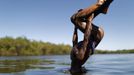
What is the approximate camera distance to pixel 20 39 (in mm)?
109812

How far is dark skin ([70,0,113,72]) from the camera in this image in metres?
6.73

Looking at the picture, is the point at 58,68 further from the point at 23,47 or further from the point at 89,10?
the point at 23,47

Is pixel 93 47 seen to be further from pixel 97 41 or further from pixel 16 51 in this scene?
pixel 16 51

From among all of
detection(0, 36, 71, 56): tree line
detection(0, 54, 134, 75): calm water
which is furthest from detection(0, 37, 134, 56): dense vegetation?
detection(0, 54, 134, 75): calm water

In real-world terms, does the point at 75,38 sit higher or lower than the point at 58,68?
higher

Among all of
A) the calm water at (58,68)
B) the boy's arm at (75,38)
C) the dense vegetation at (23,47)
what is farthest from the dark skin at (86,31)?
the dense vegetation at (23,47)

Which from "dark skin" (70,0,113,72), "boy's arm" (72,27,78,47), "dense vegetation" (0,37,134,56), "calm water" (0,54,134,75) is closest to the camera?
"dark skin" (70,0,113,72)

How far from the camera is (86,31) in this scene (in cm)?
684

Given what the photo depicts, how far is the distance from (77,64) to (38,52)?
10710cm

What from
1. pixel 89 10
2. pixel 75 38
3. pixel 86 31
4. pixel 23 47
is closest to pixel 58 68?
pixel 75 38

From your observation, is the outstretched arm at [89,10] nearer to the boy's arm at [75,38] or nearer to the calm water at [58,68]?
the boy's arm at [75,38]

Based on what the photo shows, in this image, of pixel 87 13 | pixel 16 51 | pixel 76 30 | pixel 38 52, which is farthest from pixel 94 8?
pixel 38 52

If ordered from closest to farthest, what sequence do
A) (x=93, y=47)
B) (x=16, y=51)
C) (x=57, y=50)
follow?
1. (x=93, y=47)
2. (x=16, y=51)
3. (x=57, y=50)

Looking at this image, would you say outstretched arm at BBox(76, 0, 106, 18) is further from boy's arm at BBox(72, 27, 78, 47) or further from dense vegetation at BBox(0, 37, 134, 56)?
dense vegetation at BBox(0, 37, 134, 56)
